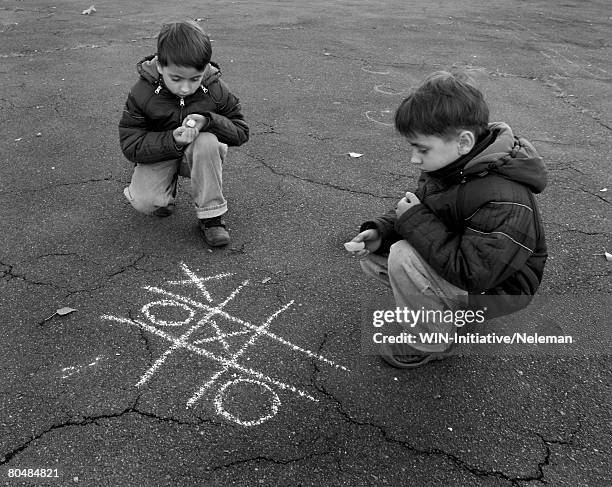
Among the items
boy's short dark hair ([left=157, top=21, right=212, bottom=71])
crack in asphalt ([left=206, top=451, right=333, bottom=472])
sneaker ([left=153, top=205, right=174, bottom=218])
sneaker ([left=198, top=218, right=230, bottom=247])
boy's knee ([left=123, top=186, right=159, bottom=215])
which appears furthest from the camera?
sneaker ([left=153, top=205, right=174, bottom=218])

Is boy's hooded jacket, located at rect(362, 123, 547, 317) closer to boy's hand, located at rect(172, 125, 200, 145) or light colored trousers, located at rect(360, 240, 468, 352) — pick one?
light colored trousers, located at rect(360, 240, 468, 352)

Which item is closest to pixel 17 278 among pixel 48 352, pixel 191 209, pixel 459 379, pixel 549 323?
pixel 48 352

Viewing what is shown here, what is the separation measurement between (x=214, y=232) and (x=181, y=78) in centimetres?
86

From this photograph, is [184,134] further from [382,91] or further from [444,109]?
[382,91]

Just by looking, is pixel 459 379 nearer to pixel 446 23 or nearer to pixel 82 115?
pixel 82 115

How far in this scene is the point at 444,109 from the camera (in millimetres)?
2094

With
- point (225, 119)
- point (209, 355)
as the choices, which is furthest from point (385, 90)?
point (209, 355)

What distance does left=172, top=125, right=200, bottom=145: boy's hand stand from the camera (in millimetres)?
2988

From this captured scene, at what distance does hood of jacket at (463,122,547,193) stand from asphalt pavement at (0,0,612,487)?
0.84 m

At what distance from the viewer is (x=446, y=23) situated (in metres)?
9.73

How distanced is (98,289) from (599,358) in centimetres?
241

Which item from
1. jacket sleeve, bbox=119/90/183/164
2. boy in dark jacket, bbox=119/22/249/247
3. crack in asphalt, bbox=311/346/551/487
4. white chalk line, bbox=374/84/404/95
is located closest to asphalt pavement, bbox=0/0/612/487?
crack in asphalt, bbox=311/346/551/487

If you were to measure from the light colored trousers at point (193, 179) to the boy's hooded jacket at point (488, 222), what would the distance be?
1.32 metres

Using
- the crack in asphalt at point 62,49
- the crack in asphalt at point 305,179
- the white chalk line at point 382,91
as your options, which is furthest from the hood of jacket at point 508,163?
the crack in asphalt at point 62,49
